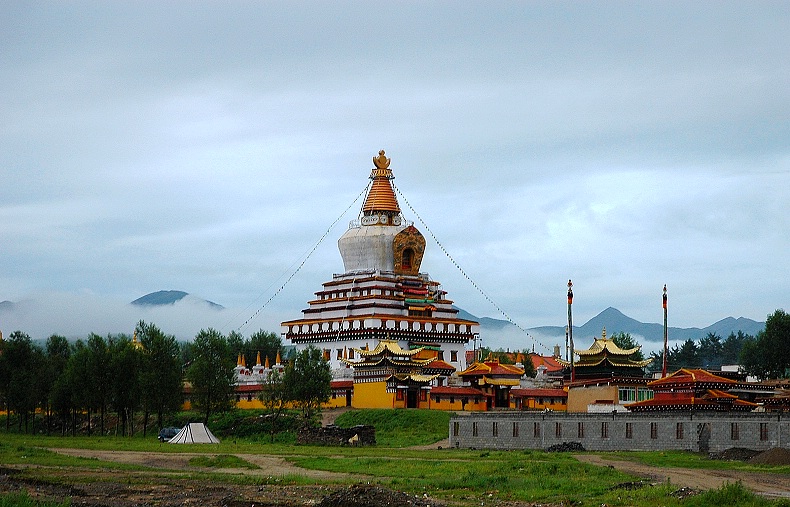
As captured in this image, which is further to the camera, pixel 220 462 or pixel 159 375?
pixel 159 375

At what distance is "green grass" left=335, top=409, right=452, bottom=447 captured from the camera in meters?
88.9

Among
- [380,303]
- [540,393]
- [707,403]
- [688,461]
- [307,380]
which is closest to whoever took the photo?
[688,461]

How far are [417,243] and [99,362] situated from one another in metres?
40.4

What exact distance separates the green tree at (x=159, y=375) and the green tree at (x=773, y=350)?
60.8 m

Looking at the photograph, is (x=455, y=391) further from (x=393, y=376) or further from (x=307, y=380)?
(x=307, y=380)

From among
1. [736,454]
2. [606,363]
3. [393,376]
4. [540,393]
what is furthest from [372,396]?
[736,454]

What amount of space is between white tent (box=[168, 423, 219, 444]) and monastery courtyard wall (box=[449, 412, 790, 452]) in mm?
16779

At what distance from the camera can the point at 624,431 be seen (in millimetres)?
76062

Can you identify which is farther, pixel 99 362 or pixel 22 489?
pixel 99 362

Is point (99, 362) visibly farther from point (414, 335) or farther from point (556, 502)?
point (556, 502)

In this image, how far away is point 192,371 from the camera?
316 ft

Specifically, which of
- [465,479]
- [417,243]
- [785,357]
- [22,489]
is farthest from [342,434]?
[785,357]

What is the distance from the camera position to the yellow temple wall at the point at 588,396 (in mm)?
96875

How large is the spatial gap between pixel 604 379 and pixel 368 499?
183 feet
